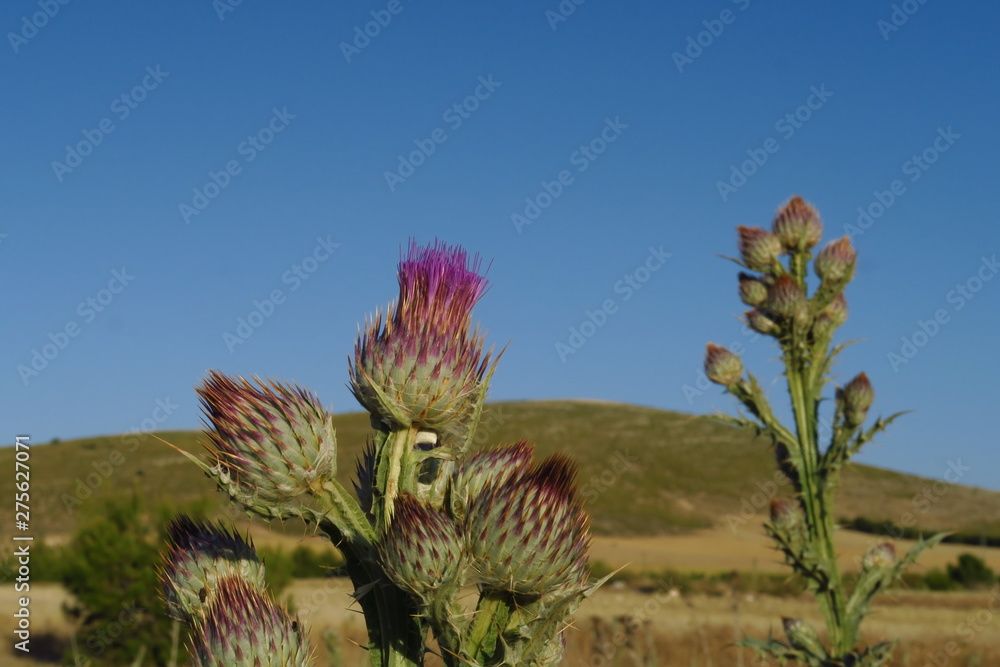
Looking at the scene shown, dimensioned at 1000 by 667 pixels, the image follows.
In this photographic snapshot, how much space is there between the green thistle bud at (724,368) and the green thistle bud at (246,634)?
19.4ft

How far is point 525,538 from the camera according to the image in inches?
85.5

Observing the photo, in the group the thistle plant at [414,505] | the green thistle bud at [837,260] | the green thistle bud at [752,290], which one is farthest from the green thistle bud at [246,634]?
the green thistle bud at [837,260]

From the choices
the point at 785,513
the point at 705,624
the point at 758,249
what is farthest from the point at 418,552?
the point at 705,624

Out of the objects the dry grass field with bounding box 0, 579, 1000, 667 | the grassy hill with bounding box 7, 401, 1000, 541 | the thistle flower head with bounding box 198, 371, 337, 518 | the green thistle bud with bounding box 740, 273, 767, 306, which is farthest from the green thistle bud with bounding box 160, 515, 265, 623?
the grassy hill with bounding box 7, 401, 1000, 541

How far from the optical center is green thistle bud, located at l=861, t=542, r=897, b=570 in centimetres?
729

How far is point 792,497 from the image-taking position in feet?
25.0

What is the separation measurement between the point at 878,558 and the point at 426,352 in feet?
20.6

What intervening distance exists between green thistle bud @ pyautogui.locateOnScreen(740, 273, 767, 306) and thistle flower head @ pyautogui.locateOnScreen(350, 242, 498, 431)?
5.39m

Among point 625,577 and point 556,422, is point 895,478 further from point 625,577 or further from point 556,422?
point 625,577

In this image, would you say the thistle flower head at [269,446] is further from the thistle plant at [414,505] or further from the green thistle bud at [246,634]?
Result: the green thistle bud at [246,634]

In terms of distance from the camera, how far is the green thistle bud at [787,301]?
7211 mm

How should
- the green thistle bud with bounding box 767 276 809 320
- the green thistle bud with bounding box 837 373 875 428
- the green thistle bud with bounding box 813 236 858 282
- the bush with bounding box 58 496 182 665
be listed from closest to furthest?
the green thistle bud with bounding box 767 276 809 320 < the green thistle bud with bounding box 837 373 875 428 < the green thistle bud with bounding box 813 236 858 282 < the bush with bounding box 58 496 182 665

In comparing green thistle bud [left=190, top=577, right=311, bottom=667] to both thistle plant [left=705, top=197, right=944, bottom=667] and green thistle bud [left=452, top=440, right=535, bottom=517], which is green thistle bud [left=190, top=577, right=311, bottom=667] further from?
thistle plant [left=705, top=197, right=944, bottom=667]

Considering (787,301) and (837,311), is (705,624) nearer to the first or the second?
(837,311)
